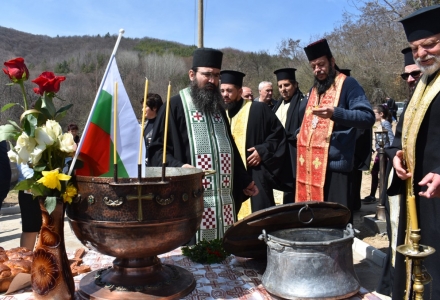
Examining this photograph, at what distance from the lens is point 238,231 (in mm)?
2715

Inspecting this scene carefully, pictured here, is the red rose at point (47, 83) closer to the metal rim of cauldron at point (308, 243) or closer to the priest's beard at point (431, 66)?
the metal rim of cauldron at point (308, 243)

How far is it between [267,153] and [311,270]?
6.98ft

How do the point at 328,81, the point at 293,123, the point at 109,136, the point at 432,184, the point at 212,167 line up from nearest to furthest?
1. the point at 432,184
2. the point at 109,136
3. the point at 212,167
4. the point at 328,81
5. the point at 293,123

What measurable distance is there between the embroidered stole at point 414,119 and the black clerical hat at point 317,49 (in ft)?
5.66

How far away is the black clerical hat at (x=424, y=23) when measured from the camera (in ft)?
7.85

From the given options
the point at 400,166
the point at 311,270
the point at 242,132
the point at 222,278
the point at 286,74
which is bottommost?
the point at 222,278

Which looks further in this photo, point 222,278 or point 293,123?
point 293,123

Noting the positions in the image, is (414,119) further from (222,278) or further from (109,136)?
(109,136)

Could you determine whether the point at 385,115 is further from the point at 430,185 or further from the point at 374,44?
the point at 374,44

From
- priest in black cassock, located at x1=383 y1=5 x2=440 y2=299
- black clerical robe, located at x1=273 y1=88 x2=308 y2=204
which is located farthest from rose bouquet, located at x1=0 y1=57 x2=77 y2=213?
black clerical robe, located at x1=273 y1=88 x2=308 y2=204

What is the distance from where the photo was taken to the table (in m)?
2.55

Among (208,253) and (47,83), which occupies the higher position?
(47,83)

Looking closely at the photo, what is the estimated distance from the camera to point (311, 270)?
7.93 feet

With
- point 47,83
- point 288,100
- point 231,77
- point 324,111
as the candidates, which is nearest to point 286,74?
point 288,100
